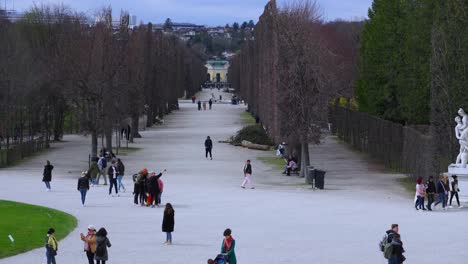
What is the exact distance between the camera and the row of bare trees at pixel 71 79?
6100 cm

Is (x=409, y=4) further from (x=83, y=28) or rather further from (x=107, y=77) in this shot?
(x=83, y=28)

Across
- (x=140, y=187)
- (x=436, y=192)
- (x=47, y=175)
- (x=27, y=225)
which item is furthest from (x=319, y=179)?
(x=27, y=225)

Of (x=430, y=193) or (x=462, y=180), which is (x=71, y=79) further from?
(x=430, y=193)

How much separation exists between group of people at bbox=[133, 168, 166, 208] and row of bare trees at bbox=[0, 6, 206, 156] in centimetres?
1989

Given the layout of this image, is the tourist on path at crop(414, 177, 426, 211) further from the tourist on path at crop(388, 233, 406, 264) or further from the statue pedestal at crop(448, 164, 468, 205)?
the tourist on path at crop(388, 233, 406, 264)

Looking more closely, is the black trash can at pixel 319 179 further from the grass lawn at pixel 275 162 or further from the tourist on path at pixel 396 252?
the tourist on path at pixel 396 252

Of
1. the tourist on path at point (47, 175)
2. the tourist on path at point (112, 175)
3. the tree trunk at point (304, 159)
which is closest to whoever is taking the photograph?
the tourist on path at point (112, 175)

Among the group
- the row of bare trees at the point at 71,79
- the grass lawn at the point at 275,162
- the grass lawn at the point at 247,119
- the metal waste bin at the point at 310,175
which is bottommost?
the grass lawn at the point at 247,119

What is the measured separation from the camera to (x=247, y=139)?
72625mm

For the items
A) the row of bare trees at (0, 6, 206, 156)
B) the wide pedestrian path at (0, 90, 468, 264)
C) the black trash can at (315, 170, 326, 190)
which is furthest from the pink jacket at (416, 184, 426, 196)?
the row of bare trees at (0, 6, 206, 156)

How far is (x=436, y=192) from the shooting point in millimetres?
37688

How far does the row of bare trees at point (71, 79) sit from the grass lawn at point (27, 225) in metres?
21.3

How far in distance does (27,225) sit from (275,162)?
2936 centimetres

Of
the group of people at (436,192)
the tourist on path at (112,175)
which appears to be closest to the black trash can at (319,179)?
the group of people at (436,192)
